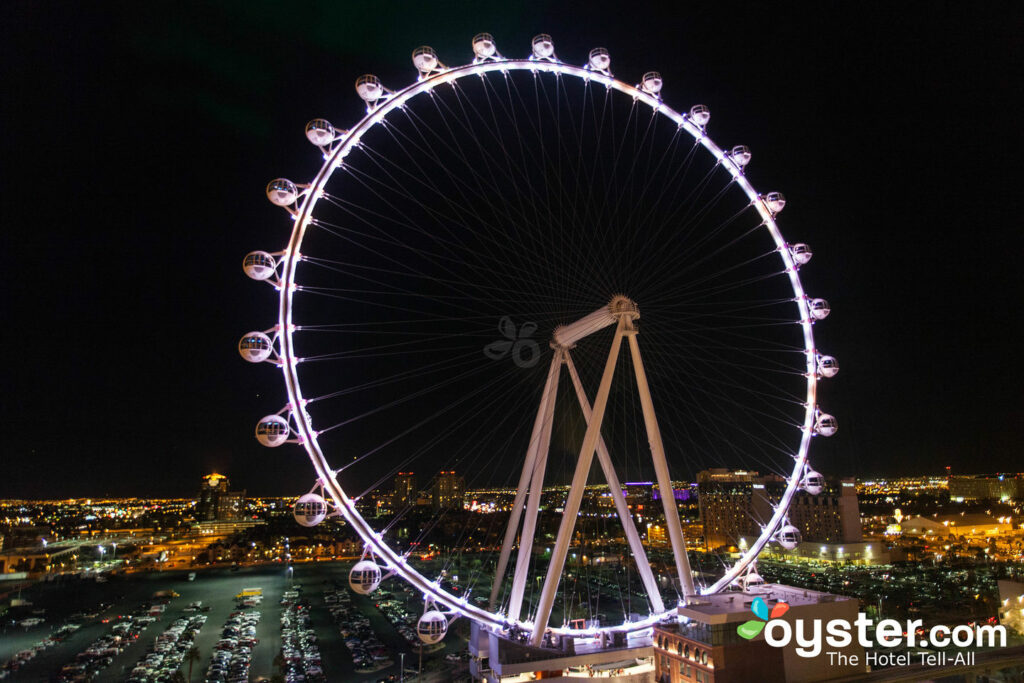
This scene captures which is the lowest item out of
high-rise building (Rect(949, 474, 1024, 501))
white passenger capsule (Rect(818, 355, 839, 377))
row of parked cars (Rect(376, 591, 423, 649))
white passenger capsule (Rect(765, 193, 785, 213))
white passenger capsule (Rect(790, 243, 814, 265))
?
high-rise building (Rect(949, 474, 1024, 501))

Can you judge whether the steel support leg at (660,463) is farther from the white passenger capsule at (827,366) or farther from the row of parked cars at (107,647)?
the row of parked cars at (107,647)

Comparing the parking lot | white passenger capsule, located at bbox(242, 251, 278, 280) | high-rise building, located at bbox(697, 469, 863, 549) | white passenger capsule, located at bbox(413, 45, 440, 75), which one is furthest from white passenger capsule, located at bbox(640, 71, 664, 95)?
high-rise building, located at bbox(697, 469, 863, 549)

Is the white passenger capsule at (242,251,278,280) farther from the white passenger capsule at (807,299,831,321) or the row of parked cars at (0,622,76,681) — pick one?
the row of parked cars at (0,622,76,681)

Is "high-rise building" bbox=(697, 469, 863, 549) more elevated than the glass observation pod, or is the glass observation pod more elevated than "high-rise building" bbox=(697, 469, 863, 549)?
the glass observation pod

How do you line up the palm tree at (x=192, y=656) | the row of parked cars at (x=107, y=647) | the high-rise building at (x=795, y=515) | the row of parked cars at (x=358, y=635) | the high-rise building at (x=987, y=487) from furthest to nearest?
the high-rise building at (x=987, y=487) → the high-rise building at (x=795, y=515) → the row of parked cars at (x=358, y=635) → the palm tree at (x=192, y=656) → the row of parked cars at (x=107, y=647)

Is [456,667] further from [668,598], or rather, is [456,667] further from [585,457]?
[668,598]

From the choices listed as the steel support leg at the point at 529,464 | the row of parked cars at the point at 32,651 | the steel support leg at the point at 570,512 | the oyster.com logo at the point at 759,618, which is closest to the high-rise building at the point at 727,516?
the oyster.com logo at the point at 759,618

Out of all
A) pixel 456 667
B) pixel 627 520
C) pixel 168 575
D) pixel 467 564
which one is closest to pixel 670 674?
pixel 627 520
